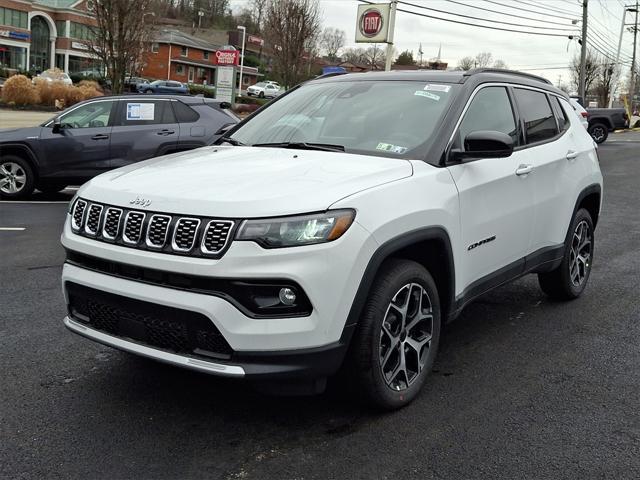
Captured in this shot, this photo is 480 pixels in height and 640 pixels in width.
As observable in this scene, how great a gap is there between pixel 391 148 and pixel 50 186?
8.82 meters

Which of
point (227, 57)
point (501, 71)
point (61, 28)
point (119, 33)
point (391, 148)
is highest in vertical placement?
point (61, 28)

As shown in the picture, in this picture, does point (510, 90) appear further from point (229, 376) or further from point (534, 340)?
point (229, 376)

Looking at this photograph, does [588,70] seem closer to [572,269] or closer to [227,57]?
[227,57]

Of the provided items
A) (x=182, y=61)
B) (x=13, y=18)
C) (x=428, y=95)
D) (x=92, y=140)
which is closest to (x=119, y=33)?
(x=92, y=140)

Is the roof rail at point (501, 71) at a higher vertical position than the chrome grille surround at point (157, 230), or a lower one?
higher

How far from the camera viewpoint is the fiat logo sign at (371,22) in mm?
27328

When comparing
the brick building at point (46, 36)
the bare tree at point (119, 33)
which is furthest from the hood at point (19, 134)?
the brick building at point (46, 36)

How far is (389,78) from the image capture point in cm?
464

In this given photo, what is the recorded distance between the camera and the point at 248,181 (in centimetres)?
332

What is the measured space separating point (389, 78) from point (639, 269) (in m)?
3.98

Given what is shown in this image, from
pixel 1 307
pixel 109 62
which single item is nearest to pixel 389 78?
pixel 1 307

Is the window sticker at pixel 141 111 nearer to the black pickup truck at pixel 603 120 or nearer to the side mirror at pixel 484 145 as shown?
the side mirror at pixel 484 145

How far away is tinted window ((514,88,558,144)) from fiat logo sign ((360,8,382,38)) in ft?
75.9

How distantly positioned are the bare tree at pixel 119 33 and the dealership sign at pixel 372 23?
27.4ft
